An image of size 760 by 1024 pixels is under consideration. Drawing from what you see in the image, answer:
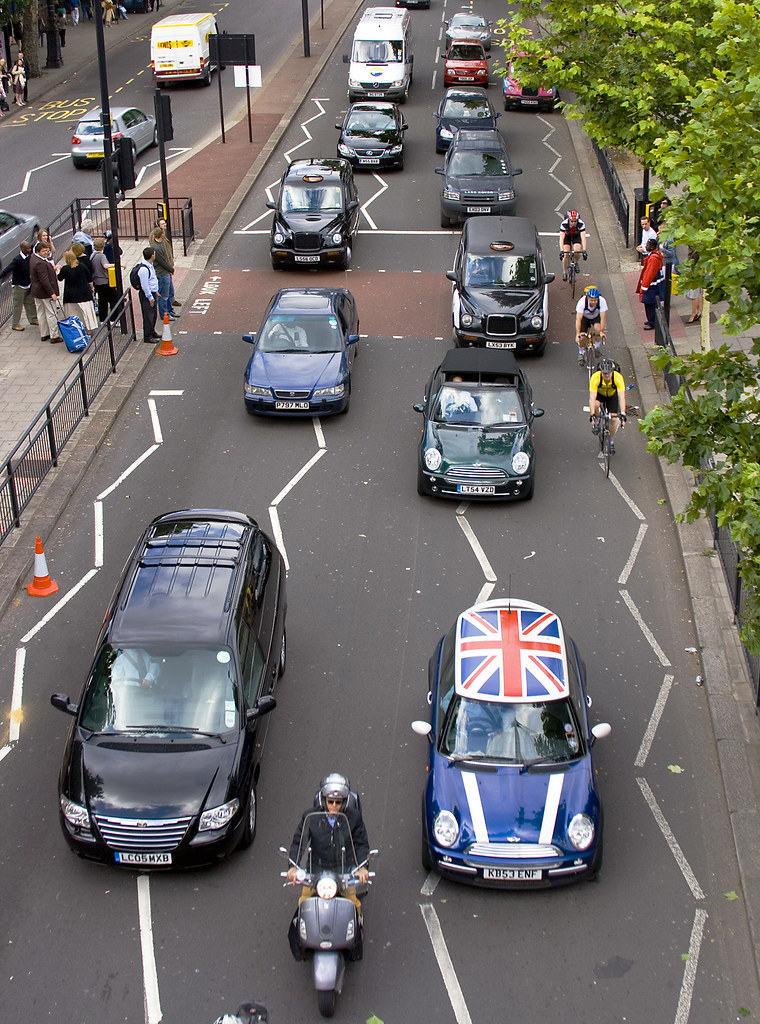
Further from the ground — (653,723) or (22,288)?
(22,288)

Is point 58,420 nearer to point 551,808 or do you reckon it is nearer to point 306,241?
point 306,241

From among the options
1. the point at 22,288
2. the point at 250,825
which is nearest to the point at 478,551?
the point at 250,825

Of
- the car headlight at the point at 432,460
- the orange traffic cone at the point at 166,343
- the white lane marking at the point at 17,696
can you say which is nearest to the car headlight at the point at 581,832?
the white lane marking at the point at 17,696

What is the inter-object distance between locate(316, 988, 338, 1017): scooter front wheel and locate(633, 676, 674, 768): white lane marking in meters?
4.05

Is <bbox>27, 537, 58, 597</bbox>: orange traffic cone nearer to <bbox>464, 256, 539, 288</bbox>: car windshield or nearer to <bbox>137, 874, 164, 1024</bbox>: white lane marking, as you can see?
<bbox>137, 874, 164, 1024</bbox>: white lane marking

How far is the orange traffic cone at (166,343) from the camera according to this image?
21078 millimetres

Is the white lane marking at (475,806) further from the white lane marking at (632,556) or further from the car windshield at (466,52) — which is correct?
the car windshield at (466,52)

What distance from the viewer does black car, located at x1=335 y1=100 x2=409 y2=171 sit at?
1242 inches

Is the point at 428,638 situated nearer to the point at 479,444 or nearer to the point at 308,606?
the point at 308,606

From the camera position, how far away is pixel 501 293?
823 inches

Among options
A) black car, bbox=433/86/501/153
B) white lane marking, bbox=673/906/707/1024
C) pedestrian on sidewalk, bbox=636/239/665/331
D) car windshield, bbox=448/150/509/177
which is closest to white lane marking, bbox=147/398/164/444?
pedestrian on sidewalk, bbox=636/239/665/331

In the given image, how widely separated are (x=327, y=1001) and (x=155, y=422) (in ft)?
38.1

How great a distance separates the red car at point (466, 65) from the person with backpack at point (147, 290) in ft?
72.0

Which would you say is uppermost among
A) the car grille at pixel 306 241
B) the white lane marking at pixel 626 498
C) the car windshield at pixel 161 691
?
the car windshield at pixel 161 691
